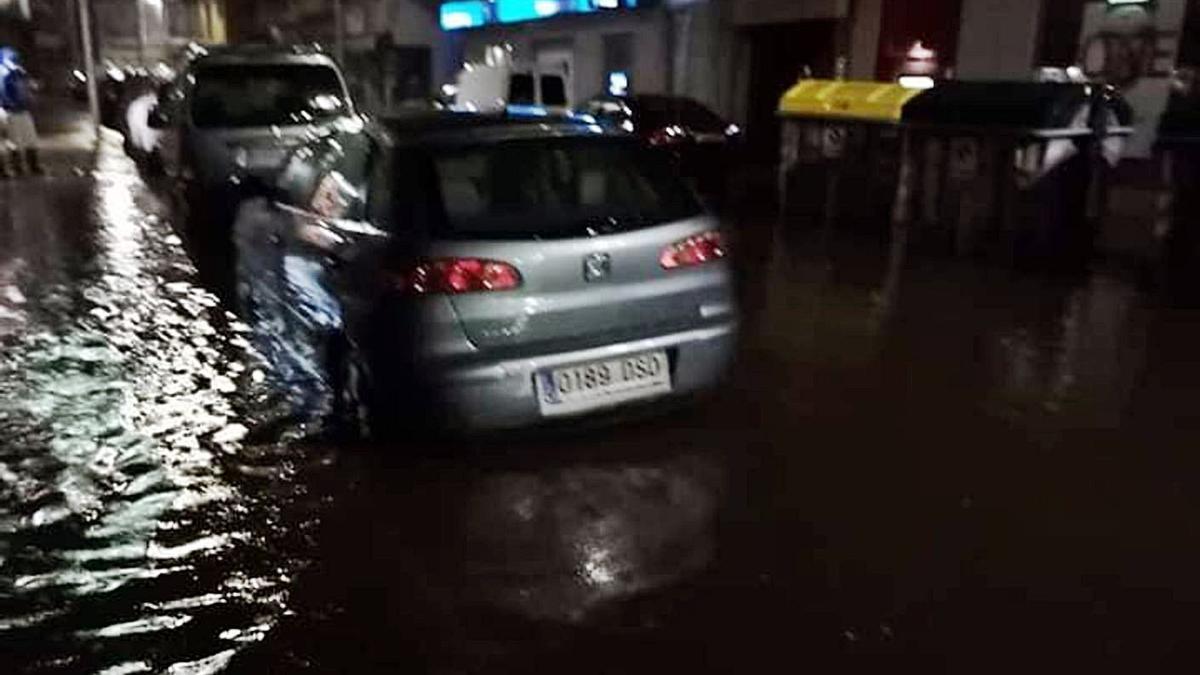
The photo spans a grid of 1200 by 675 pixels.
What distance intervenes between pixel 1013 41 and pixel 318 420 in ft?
37.9

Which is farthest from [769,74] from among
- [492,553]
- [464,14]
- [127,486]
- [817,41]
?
[492,553]

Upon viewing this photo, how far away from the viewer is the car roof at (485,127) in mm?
5066

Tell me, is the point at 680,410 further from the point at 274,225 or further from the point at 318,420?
the point at 274,225

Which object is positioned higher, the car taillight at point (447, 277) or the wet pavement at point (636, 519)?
the car taillight at point (447, 277)

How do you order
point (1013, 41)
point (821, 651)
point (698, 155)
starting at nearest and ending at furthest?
point (821, 651), point (1013, 41), point (698, 155)

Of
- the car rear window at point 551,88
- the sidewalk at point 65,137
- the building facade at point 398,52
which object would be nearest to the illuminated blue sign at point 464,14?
the building facade at point 398,52

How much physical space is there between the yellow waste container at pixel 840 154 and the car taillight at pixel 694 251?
7.49 meters

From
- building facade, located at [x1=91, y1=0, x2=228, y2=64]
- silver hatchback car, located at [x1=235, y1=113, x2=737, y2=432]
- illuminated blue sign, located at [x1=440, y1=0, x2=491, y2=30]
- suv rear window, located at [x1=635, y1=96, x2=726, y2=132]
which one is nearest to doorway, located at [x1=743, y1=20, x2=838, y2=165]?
suv rear window, located at [x1=635, y1=96, x2=726, y2=132]

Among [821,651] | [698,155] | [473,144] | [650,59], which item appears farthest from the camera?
[650,59]

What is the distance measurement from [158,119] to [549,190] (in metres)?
8.17

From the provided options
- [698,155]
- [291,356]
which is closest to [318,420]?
[291,356]

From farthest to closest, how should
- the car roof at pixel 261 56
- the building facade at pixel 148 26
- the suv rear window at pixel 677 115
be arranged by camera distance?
1. the building facade at pixel 148 26
2. the suv rear window at pixel 677 115
3. the car roof at pixel 261 56

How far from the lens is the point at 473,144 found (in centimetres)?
501

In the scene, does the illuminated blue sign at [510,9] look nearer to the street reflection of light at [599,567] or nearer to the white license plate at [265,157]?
the white license plate at [265,157]
